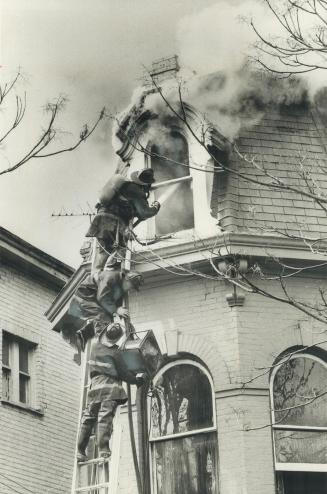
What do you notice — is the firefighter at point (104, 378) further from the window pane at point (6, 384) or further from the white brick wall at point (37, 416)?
the window pane at point (6, 384)

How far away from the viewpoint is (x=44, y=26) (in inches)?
656

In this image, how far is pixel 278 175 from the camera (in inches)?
650

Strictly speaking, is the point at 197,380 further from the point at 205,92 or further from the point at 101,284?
the point at 205,92

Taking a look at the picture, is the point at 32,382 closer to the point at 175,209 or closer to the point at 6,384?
the point at 6,384

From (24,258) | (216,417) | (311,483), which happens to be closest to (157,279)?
(216,417)

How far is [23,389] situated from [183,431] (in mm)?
5486

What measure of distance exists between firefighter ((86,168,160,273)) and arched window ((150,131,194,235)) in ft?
2.79

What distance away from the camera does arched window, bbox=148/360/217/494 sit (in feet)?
48.8

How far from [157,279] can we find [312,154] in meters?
3.27

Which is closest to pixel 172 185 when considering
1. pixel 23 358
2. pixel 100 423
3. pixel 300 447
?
pixel 100 423

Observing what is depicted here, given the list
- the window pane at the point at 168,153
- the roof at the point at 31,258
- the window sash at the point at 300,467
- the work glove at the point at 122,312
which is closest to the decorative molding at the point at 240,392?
the window sash at the point at 300,467

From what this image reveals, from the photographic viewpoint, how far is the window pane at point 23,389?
780 inches

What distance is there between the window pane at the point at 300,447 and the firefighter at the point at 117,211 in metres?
3.37

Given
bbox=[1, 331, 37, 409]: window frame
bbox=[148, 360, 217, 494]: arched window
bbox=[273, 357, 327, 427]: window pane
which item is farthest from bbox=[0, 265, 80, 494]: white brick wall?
bbox=[273, 357, 327, 427]: window pane
